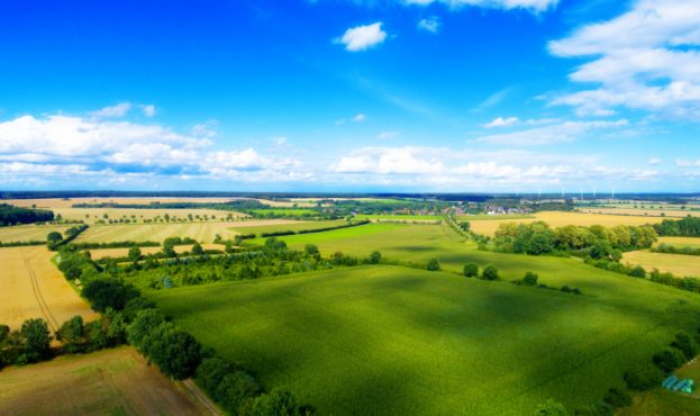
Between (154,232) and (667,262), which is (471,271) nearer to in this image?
(667,262)

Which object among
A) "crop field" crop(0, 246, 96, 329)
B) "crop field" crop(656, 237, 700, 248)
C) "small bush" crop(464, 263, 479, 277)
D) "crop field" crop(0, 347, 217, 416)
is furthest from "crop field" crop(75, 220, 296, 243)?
"crop field" crop(656, 237, 700, 248)

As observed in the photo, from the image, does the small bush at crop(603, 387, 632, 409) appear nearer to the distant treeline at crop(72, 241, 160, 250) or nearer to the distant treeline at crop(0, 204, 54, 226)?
the distant treeline at crop(72, 241, 160, 250)

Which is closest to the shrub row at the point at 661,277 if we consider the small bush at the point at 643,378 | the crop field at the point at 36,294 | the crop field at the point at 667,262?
the crop field at the point at 667,262

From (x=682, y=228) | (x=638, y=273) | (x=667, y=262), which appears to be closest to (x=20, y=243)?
(x=638, y=273)

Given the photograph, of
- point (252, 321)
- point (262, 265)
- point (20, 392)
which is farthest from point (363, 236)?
point (20, 392)

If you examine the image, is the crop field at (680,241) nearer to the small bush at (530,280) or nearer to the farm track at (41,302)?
the small bush at (530,280)

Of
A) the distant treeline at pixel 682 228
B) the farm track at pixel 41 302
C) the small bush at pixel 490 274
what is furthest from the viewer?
the distant treeline at pixel 682 228
